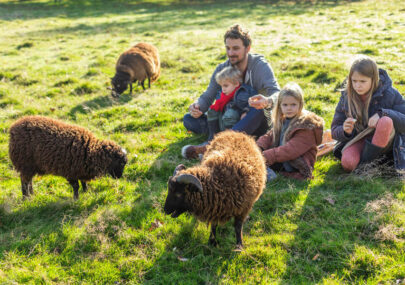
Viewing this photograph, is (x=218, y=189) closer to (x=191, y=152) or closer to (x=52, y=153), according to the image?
(x=191, y=152)

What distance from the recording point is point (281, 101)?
5.62 meters

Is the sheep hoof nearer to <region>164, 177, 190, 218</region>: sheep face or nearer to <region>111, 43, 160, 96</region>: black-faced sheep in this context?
<region>164, 177, 190, 218</region>: sheep face

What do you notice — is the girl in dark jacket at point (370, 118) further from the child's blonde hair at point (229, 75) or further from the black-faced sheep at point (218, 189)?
the black-faced sheep at point (218, 189)

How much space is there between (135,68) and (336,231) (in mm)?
9192

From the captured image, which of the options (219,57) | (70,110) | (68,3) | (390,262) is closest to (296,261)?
(390,262)

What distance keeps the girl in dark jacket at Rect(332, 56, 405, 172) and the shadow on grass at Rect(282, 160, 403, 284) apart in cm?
42

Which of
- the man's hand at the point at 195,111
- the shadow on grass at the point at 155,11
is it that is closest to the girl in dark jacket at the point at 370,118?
the man's hand at the point at 195,111

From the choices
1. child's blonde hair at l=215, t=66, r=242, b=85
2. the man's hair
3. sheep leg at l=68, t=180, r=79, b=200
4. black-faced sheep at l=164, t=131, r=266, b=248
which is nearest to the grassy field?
sheep leg at l=68, t=180, r=79, b=200

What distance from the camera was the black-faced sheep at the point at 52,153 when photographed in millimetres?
5406

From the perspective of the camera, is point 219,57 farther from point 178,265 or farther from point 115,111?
point 178,265

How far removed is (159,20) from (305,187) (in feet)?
88.1

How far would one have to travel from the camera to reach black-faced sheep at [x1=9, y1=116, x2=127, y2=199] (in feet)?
17.7

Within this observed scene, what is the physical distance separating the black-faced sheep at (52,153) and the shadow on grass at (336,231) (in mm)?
3413

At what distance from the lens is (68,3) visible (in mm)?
41031
